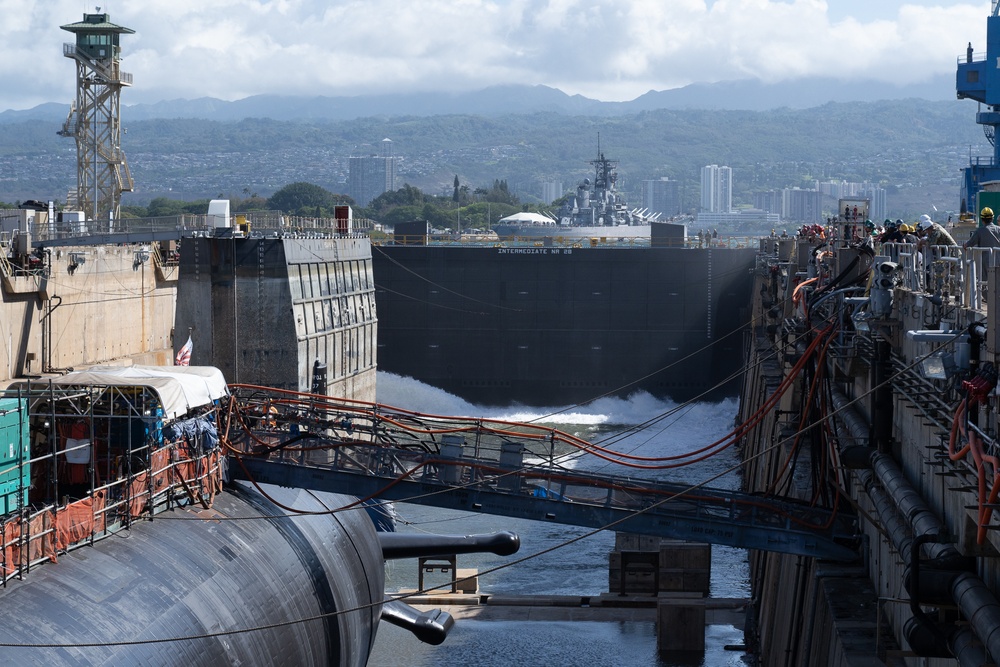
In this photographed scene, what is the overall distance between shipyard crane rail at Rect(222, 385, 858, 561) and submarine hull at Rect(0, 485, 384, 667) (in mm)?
958

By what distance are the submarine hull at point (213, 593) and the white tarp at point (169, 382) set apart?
1.66 meters

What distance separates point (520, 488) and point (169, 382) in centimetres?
578

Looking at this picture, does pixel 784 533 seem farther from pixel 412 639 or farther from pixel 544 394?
pixel 544 394

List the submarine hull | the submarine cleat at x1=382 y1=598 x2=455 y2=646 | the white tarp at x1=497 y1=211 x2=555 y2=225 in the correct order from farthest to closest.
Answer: the white tarp at x1=497 y1=211 x2=555 y2=225, the submarine cleat at x1=382 y1=598 x2=455 y2=646, the submarine hull

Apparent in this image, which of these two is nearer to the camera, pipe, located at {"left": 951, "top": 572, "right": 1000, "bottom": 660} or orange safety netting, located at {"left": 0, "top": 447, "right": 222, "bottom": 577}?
pipe, located at {"left": 951, "top": 572, "right": 1000, "bottom": 660}

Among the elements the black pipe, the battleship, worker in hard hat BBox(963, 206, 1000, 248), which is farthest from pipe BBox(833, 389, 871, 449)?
the battleship

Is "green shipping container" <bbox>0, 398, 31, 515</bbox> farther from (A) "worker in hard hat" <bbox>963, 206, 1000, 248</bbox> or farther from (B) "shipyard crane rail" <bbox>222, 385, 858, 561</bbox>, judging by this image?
(A) "worker in hard hat" <bbox>963, 206, 1000, 248</bbox>

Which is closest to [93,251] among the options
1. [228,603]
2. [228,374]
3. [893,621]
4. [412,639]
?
[228,374]

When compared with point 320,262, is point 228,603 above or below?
below

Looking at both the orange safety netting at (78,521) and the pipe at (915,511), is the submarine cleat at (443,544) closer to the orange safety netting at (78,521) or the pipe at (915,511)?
the orange safety netting at (78,521)

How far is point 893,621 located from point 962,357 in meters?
4.70

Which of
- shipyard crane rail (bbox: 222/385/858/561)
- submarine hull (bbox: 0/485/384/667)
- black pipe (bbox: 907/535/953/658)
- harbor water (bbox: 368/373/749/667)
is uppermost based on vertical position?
black pipe (bbox: 907/535/953/658)

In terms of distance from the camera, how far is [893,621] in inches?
594

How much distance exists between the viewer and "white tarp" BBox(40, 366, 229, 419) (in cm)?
1978
